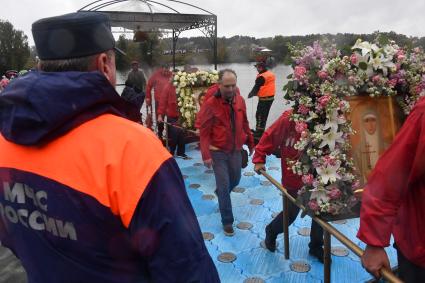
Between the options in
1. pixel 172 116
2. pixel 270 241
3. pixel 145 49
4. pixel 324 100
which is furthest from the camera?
pixel 145 49

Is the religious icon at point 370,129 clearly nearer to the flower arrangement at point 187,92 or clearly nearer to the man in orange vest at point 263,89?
the flower arrangement at point 187,92

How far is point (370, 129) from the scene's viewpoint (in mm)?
2631

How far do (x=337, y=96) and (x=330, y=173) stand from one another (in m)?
0.52

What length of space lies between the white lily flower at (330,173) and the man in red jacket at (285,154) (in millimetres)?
606

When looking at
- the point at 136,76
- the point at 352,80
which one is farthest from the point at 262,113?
the point at 352,80

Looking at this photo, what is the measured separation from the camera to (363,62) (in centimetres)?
263

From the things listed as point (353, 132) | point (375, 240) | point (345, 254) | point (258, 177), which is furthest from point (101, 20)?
point (258, 177)

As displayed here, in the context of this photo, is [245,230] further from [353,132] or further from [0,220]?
[0,220]

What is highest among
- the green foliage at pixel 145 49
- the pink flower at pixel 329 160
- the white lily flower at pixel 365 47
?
the green foliage at pixel 145 49

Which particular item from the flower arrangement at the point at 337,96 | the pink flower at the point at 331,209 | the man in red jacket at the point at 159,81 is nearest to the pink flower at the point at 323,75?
the flower arrangement at the point at 337,96

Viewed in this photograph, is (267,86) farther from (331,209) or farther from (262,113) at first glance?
(331,209)

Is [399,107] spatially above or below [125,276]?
above

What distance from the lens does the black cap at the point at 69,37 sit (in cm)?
121

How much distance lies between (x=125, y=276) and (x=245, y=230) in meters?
3.43
